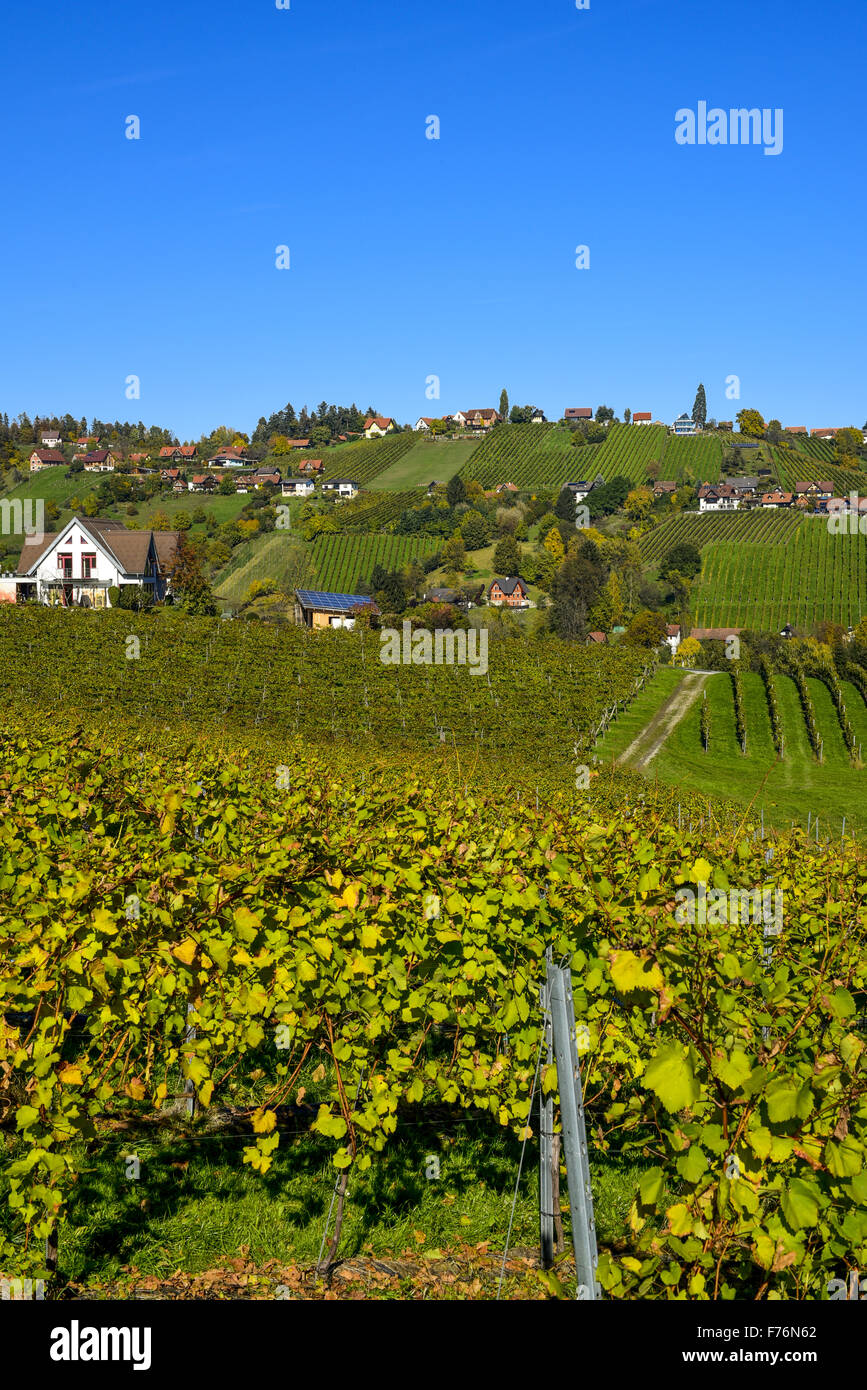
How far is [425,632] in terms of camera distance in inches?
2621

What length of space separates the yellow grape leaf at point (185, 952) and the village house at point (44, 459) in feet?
548

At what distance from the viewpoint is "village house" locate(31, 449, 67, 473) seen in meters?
158

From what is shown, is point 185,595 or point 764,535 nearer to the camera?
point 185,595

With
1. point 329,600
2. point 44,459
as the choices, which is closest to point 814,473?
point 329,600

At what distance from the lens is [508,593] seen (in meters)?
98.0

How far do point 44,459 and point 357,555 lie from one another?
7831 cm

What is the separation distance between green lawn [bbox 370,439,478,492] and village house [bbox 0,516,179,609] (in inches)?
3364

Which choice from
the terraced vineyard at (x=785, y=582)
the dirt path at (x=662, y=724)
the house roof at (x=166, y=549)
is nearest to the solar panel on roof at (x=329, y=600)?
the house roof at (x=166, y=549)

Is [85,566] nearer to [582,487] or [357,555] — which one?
[357,555]

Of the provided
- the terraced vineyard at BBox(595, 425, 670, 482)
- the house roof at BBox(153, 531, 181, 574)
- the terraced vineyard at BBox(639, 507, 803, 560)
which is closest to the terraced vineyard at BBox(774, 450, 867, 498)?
the terraced vineyard at BBox(595, 425, 670, 482)

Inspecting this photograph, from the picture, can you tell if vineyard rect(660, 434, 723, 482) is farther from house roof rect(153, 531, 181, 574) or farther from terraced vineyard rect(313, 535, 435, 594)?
house roof rect(153, 531, 181, 574)

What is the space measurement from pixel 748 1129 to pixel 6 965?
3.57 metres
